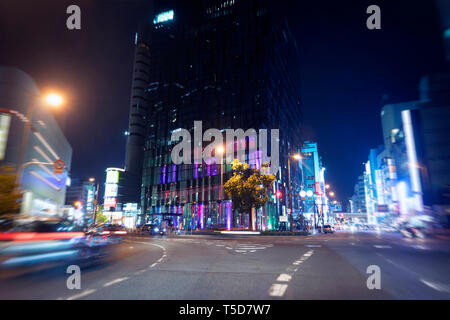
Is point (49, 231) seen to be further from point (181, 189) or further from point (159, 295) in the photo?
point (181, 189)

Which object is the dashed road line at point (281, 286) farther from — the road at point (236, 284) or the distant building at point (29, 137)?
the distant building at point (29, 137)

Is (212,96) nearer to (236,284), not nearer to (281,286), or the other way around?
(236,284)

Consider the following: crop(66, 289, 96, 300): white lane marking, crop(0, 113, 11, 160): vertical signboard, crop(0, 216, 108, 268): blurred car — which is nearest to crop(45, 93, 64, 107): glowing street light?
crop(0, 216, 108, 268): blurred car

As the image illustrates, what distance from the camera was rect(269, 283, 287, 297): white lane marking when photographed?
5104 millimetres

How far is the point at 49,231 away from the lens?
1019cm

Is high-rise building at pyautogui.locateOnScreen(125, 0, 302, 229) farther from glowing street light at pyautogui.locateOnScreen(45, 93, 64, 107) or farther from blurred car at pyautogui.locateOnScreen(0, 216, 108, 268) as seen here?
blurred car at pyautogui.locateOnScreen(0, 216, 108, 268)

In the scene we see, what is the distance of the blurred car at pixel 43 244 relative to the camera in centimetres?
910

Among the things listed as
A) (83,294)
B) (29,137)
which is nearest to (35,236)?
(83,294)

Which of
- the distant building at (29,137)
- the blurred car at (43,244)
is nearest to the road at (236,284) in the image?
the blurred car at (43,244)

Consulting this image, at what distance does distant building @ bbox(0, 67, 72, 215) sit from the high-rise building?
22.4m

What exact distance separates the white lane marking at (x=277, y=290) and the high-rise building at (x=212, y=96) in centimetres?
4436

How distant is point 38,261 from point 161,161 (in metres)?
62.3

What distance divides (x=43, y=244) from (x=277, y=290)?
848 cm

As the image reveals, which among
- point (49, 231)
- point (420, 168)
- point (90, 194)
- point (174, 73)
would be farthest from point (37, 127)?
point (90, 194)
